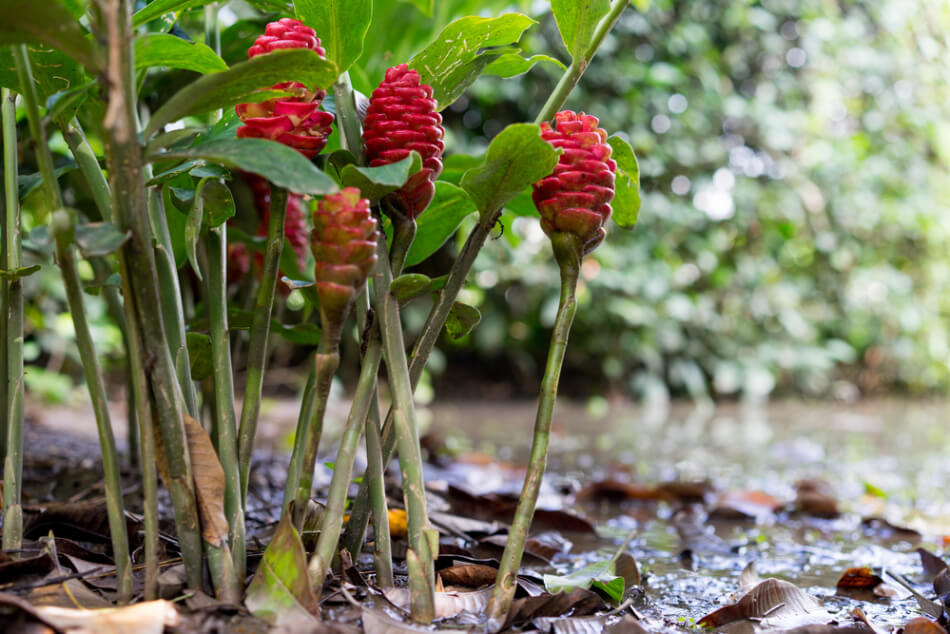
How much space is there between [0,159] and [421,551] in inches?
29.8

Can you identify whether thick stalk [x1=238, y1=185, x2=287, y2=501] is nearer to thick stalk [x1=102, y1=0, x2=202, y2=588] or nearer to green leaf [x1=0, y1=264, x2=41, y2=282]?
thick stalk [x1=102, y1=0, x2=202, y2=588]

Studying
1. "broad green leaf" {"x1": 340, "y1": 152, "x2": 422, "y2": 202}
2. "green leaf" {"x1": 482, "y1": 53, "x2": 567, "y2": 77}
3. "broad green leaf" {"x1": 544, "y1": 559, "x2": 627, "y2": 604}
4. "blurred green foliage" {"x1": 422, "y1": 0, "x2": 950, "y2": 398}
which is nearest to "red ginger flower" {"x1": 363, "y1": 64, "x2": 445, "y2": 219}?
"broad green leaf" {"x1": 340, "y1": 152, "x2": 422, "y2": 202}

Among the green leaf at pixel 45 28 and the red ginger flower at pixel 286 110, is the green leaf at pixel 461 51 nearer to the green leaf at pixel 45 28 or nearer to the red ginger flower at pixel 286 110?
the red ginger flower at pixel 286 110

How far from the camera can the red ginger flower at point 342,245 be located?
0.50 meters

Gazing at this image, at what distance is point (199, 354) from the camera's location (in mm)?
727

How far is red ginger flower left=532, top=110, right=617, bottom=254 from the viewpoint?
59 cm

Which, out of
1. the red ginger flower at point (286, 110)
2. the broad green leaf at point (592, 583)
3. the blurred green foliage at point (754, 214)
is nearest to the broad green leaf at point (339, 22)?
the red ginger flower at point (286, 110)

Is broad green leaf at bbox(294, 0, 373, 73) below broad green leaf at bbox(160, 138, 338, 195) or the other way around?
the other way around

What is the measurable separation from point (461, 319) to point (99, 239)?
31 centimetres

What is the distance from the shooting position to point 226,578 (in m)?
0.55

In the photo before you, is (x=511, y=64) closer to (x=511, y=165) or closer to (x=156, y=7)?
(x=511, y=165)

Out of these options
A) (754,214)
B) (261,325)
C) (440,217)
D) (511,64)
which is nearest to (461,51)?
(511,64)

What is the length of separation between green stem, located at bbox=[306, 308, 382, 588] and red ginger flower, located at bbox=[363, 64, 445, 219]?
0.50 feet

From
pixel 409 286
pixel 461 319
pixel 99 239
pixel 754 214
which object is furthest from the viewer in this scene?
pixel 754 214
